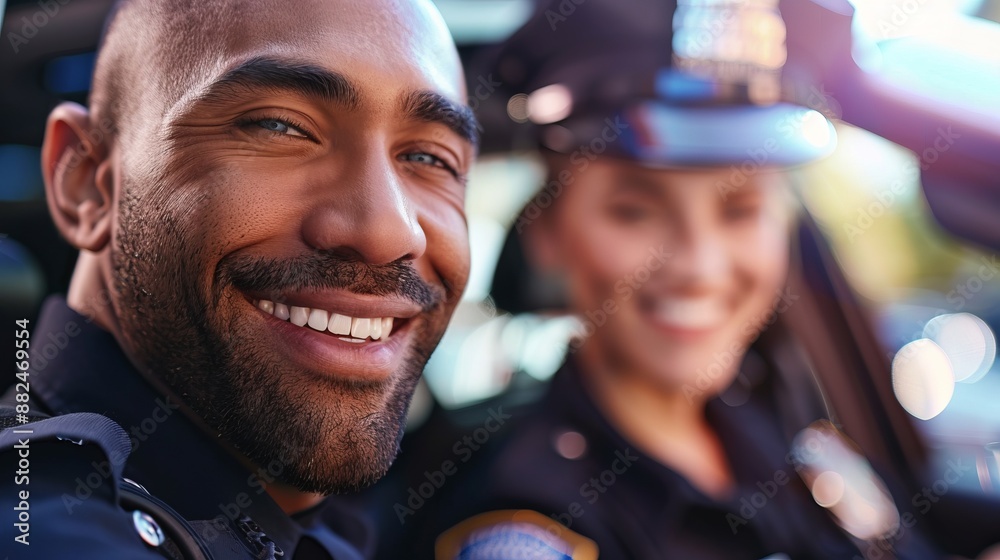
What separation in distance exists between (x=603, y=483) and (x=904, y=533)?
97 centimetres

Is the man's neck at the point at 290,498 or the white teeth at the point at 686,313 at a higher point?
the man's neck at the point at 290,498

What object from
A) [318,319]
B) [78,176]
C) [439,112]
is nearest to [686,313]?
[439,112]

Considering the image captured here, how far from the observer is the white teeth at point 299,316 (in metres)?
0.98

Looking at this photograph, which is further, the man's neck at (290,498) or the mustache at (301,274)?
the man's neck at (290,498)

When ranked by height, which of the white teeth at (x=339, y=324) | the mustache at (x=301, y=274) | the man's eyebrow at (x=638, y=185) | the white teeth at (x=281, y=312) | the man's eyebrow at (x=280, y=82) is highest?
the man's eyebrow at (x=280, y=82)

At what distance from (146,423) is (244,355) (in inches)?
6.9

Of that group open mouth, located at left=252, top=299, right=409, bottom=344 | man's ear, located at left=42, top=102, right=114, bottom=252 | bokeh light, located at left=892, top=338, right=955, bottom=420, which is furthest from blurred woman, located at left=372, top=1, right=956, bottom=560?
man's ear, located at left=42, top=102, right=114, bottom=252

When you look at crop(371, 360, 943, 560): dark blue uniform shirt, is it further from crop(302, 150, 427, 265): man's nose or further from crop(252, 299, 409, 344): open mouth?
crop(302, 150, 427, 265): man's nose

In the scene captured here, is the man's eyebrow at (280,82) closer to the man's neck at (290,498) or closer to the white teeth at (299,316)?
the white teeth at (299,316)

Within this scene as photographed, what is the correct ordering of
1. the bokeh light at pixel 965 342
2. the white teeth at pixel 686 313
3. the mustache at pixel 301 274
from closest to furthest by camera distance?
the mustache at pixel 301 274 → the white teeth at pixel 686 313 → the bokeh light at pixel 965 342

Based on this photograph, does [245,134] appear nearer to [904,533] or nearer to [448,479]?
[448,479]

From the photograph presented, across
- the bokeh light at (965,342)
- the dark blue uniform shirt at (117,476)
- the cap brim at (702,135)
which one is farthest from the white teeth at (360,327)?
the bokeh light at (965,342)

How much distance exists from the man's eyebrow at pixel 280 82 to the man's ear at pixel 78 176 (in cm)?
21

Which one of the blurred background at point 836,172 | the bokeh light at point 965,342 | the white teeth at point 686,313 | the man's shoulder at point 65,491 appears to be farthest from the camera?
the bokeh light at point 965,342
